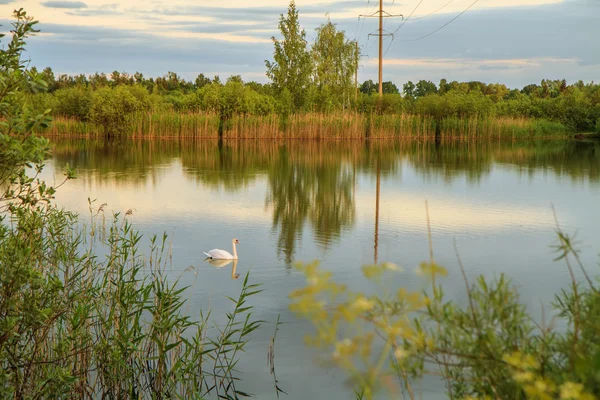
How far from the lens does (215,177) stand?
62.9ft

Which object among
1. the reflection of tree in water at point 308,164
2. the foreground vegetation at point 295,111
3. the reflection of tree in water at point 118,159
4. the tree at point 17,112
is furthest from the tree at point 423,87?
the tree at point 17,112

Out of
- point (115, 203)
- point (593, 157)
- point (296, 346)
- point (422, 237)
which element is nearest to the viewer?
point (296, 346)

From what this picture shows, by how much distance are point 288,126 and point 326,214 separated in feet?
73.7

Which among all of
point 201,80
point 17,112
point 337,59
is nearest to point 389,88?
point 201,80

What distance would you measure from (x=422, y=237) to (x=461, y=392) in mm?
8635

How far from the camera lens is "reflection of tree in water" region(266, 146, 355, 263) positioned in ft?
38.3

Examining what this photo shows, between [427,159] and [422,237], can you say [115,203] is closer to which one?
[422,237]

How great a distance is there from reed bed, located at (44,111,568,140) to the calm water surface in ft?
27.9

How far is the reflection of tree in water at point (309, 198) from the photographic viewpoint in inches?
459

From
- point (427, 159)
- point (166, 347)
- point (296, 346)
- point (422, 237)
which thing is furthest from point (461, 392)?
point (427, 159)

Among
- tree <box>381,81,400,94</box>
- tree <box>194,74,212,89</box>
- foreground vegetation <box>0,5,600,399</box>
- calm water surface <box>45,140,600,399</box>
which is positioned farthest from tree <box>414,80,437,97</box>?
foreground vegetation <box>0,5,600,399</box>

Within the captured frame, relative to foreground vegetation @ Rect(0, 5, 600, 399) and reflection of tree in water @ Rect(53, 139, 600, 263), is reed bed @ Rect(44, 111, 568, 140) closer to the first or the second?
reflection of tree in water @ Rect(53, 139, 600, 263)

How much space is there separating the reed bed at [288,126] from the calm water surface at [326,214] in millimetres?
8517

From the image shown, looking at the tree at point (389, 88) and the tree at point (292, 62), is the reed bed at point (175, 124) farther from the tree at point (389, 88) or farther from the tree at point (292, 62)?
the tree at point (389, 88)
